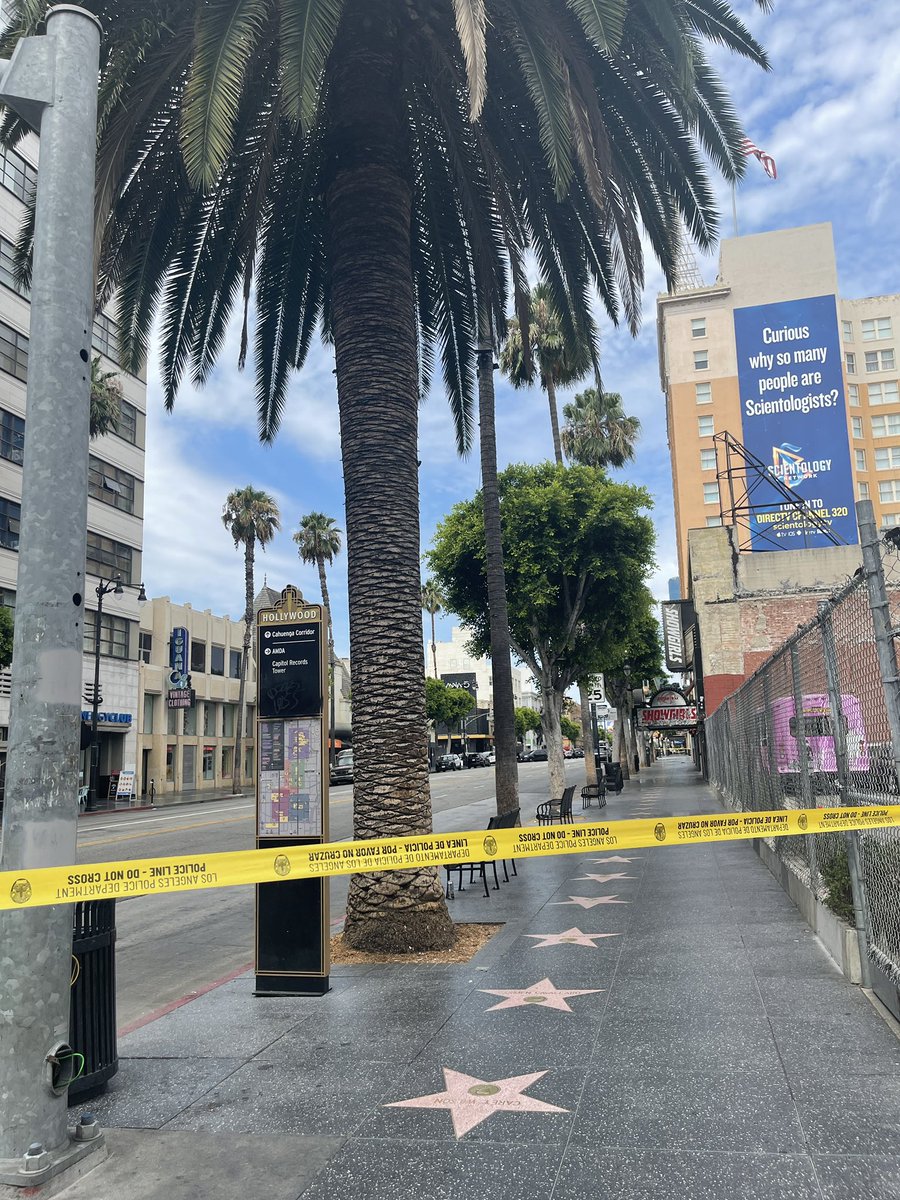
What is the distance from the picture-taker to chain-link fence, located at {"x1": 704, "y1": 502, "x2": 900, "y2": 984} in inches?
218

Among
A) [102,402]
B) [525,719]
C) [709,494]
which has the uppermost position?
[709,494]

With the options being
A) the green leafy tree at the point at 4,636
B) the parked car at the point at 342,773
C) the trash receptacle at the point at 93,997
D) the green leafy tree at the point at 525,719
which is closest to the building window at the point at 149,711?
the parked car at the point at 342,773

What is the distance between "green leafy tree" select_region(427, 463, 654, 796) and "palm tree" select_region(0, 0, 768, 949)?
36.6 feet

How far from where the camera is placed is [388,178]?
949 cm

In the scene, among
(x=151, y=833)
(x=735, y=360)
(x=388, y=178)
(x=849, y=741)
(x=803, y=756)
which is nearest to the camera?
(x=849, y=741)

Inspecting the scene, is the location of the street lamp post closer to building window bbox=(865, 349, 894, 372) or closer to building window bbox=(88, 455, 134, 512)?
building window bbox=(88, 455, 134, 512)

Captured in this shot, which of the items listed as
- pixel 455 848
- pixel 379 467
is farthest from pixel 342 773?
pixel 455 848

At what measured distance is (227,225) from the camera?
11234mm

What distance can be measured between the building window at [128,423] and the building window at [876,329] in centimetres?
6658

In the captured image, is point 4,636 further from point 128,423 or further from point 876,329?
point 876,329

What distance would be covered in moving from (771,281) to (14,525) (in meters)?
66.6

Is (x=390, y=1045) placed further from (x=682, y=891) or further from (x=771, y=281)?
(x=771, y=281)

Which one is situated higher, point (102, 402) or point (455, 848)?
point (102, 402)

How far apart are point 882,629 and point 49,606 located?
460 cm
